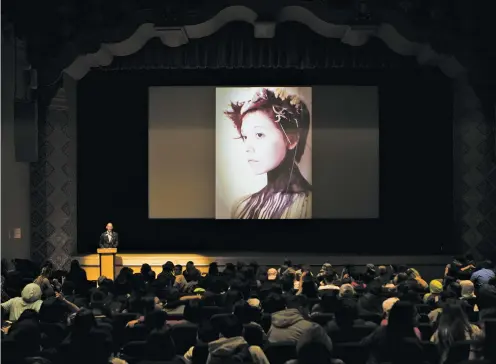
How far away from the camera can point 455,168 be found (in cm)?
2078

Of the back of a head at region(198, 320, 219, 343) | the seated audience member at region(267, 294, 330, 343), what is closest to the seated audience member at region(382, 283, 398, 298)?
the seated audience member at region(267, 294, 330, 343)

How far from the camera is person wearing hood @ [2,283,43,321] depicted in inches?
391

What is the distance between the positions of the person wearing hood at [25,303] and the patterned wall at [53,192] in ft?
28.3

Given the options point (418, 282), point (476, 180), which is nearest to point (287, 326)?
point (418, 282)

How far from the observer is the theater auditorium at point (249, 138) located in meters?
17.5

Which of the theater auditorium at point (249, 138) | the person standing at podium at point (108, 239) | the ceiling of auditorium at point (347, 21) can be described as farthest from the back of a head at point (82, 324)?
the person standing at podium at point (108, 239)

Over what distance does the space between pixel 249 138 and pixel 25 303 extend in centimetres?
1092

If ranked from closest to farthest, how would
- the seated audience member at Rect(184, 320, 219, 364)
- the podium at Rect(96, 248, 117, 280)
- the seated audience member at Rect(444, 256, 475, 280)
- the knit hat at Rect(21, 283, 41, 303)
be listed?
the seated audience member at Rect(184, 320, 219, 364) → the knit hat at Rect(21, 283, 41, 303) → the seated audience member at Rect(444, 256, 475, 280) → the podium at Rect(96, 248, 117, 280)

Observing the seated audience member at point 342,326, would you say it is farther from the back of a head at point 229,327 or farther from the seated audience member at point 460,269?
the seated audience member at point 460,269

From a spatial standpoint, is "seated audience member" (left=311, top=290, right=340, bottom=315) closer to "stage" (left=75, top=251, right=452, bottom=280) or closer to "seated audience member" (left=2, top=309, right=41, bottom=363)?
→ "seated audience member" (left=2, top=309, right=41, bottom=363)

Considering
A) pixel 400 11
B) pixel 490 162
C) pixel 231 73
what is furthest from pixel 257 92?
pixel 490 162

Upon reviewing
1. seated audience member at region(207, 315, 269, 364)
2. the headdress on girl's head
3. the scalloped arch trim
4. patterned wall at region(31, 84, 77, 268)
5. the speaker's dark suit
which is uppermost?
the scalloped arch trim

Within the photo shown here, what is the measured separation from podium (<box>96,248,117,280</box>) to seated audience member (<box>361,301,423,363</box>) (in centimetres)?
1227

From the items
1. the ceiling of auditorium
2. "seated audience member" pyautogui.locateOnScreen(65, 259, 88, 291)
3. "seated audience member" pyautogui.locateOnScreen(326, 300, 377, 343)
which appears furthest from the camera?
the ceiling of auditorium
